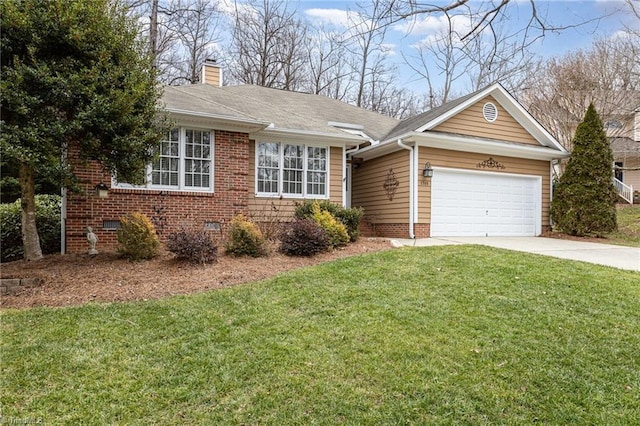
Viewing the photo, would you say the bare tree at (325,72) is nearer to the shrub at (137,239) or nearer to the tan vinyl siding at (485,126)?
the tan vinyl siding at (485,126)

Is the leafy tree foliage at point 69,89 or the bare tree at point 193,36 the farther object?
the bare tree at point 193,36

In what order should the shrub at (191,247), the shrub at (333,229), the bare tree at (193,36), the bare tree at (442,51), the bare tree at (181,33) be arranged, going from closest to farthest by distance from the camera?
the bare tree at (442,51) < the shrub at (191,247) < the shrub at (333,229) < the bare tree at (181,33) < the bare tree at (193,36)

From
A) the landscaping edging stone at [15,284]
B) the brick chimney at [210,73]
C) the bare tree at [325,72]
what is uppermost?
the bare tree at [325,72]

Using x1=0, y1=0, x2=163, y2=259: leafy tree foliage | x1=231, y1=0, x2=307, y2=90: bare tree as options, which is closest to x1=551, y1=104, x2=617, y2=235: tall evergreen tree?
x1=0, y1=0, x2=163, y2=259: leafy tree foliage

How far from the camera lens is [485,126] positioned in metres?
12.5

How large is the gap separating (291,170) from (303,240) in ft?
12.9

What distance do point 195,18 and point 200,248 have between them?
1810 cm

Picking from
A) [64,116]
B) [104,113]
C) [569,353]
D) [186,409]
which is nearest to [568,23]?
[569,353]

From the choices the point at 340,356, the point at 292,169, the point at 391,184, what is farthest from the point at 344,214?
the point at 340,356

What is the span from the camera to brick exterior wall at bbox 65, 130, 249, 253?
868cm

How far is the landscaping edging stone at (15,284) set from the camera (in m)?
5.76

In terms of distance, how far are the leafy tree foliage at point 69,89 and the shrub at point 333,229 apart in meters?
3.71

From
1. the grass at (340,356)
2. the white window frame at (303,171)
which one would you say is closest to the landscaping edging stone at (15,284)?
the grass at (340,356)

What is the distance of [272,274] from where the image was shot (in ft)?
22.3
